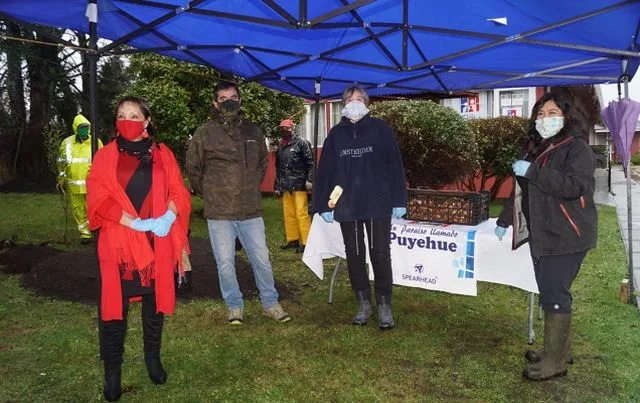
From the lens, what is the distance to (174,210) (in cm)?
331

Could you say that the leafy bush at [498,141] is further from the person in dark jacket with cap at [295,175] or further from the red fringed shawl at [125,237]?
the red fringed shawl at [125,237]

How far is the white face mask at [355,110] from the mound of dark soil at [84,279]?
2.23 meters

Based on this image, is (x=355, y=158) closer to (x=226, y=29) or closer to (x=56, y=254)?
(x=226, y=29)

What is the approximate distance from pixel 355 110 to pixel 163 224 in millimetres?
2000

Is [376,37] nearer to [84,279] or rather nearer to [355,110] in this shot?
[355,110]

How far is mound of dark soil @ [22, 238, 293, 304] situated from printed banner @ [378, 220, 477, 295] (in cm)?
149

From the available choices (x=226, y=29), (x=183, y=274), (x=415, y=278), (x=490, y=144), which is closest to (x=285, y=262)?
(x=415, y=278)

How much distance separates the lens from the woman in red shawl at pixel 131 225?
10.1 feet

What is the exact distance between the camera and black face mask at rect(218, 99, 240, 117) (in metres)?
4.38

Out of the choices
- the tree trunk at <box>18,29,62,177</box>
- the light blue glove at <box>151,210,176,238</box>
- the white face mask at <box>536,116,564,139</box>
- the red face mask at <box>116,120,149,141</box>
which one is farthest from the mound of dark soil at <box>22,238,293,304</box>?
the tree trunk at <box>18,29,62,177</box>

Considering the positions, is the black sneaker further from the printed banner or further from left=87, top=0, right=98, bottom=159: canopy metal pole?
left=87, top=0, right=98, bottom=159: canopy metal pole

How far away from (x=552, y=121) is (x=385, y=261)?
179 centimetres

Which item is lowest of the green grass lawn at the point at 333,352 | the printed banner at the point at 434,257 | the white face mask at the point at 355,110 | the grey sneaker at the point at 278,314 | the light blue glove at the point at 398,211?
the green grass lawn at the point at 333,352

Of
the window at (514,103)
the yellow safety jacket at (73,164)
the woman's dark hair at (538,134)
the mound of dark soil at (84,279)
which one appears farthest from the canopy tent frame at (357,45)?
the window at (514,103)
